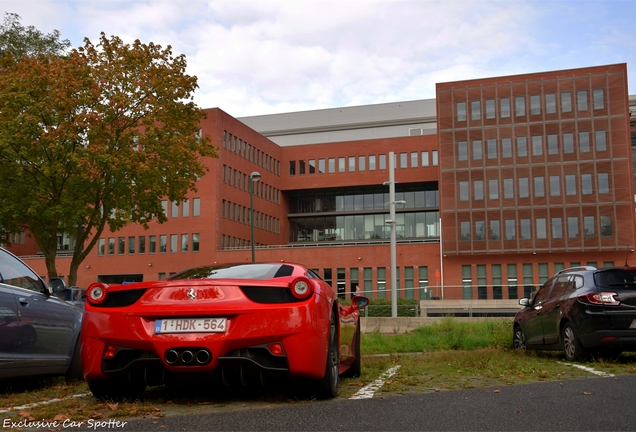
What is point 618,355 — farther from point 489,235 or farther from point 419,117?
point 419,117

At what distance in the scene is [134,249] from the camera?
67.2 metres

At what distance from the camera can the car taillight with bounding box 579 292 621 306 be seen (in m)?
9.10

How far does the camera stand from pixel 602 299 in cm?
915

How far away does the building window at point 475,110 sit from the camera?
62438 millimetres

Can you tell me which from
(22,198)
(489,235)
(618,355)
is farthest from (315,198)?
(618,355)

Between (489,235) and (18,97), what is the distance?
45.6 meters

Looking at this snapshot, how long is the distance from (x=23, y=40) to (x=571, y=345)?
33.2 meters

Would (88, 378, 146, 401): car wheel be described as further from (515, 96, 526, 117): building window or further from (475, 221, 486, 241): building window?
(515, 96, 526, 117): building window

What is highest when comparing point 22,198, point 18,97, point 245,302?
point 18,97

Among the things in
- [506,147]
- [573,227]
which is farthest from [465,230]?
[573,227]

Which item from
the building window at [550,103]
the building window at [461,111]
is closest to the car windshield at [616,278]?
the building window at [461,111]

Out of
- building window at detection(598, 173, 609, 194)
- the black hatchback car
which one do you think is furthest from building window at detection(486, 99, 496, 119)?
the black hatchback car

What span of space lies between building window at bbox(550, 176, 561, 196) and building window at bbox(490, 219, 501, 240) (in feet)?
17.2

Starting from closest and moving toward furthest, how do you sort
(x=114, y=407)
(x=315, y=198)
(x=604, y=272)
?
(x=114, y=407) < (x=604, y=272) < (x=315, y=198)
